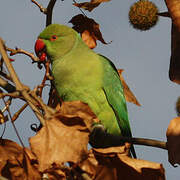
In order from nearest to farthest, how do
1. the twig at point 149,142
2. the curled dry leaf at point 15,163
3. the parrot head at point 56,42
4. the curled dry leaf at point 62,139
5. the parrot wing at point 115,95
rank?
the curled dry leaf at point 62,139 < the curled dry leaf at point 15,163 < the twig at point 149,142 < the parrot wing at point 115,95 < the parrot head at point 56,42

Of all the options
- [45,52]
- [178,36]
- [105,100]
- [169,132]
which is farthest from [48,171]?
[45,52]

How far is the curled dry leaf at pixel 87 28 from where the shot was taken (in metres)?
3.03

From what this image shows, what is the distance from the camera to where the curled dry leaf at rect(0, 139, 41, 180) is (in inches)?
61.8

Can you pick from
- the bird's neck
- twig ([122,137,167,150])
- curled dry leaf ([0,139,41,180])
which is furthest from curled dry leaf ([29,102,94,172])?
the bird's neck

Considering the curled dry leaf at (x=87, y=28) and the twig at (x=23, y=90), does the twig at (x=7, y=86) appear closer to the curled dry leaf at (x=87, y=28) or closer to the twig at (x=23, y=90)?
the twig at (x=23, y=90)

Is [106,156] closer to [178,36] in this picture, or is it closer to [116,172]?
[116,172]

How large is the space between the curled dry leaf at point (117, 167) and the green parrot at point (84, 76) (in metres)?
1.70

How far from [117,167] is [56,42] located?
2436 millimetres

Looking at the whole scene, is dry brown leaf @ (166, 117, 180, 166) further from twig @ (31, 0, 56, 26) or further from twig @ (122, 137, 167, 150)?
twig @ (31, 0, 56, 26)

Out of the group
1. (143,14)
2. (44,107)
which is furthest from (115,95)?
(143,14)

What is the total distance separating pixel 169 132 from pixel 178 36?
493 mm

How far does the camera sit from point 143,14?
585 centimetres

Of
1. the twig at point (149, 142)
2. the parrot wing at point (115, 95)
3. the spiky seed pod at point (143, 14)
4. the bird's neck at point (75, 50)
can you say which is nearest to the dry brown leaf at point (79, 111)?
the twig at point (149, 142)

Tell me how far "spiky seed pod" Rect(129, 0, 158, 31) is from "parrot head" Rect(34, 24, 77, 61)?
7.90ft
